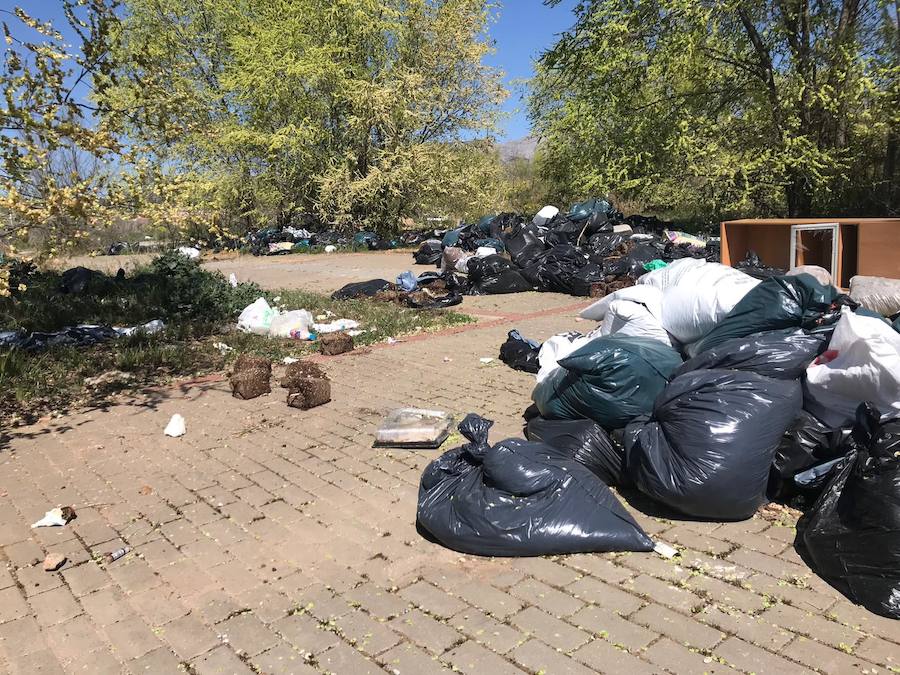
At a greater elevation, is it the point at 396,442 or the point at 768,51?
the point at 768,51

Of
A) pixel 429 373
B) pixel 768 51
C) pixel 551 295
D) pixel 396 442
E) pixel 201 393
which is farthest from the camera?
pixel 768 51

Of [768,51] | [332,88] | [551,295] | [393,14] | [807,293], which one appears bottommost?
[551,295]

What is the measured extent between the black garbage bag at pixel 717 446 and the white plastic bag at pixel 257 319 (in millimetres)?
5273

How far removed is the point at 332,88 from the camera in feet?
62.6

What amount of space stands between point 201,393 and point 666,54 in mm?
11830

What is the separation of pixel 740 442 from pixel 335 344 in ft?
14.4

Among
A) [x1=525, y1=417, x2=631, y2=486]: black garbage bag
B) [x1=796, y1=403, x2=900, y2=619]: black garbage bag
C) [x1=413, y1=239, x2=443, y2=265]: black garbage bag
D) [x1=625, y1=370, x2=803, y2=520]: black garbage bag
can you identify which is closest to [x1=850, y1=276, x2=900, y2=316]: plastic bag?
[x1=625, y1=370, x2=803, y2=520]: black garbage bag

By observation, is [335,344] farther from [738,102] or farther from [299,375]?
[738,102]

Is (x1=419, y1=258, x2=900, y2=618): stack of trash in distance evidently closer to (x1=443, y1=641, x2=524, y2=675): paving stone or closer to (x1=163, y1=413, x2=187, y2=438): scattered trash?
(x1=443, y1=641, x2=524, y2=675): paving stone

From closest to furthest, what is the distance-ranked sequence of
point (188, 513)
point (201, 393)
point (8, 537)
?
point (8, 537), point (188, 513), point (201, 393)

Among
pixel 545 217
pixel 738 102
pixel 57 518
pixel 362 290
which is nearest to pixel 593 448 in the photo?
pixel 57 518

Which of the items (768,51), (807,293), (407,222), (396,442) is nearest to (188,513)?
(396,442)

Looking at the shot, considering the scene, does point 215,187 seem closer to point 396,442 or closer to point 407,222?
point 407,222

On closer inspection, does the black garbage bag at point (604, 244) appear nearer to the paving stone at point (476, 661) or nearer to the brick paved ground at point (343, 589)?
the brick paved ground at point (343, 589)
